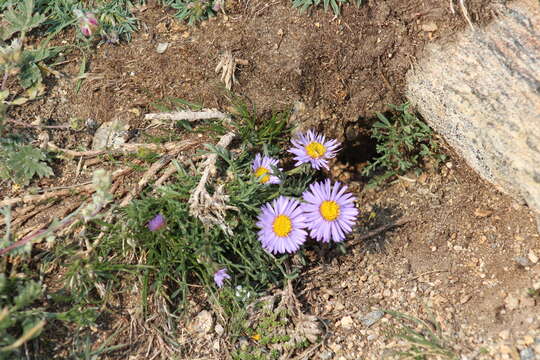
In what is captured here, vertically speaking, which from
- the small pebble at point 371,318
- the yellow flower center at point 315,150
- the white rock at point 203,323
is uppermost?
the yellow flower center at point 315,150

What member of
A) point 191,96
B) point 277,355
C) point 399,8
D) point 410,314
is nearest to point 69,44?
point 191,96

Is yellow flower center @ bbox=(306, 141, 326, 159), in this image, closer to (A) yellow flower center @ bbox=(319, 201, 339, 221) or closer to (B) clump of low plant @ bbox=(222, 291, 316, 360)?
(A) yellow flower center @ bbox=(319, 201, 339, 221)

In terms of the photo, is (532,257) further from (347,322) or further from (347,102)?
(347,102)

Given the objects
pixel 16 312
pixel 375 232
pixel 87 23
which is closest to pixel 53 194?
pixel 16 312

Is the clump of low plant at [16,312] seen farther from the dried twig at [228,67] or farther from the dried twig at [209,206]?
the dried twig at [228,67]

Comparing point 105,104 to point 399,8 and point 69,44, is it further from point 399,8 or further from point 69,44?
point 399,8

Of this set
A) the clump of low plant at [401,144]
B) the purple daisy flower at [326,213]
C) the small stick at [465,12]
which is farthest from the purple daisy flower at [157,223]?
the small stick at [465,12]
